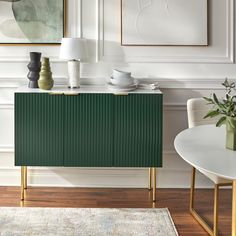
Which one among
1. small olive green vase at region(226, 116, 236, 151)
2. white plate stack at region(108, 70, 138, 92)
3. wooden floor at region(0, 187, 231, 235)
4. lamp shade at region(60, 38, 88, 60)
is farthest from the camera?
lamp shade at region(60, 38, 88, 60)

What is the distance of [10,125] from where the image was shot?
13.7ft

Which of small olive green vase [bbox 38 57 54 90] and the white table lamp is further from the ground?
the white table lamp

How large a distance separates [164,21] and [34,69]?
43.3 inches

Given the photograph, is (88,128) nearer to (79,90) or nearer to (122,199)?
(79,90)

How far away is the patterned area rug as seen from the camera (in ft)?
10.4

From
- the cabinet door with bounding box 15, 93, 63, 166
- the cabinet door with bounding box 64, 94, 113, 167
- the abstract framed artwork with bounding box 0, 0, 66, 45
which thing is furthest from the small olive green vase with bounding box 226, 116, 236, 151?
the abstract framed artwork with bounding box 0, 0, 66, 45

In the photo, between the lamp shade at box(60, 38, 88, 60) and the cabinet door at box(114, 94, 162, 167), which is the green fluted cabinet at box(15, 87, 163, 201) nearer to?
the cabinet door at box(114, 94, 162, 167)

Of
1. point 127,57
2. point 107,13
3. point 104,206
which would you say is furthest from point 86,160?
point 107,13

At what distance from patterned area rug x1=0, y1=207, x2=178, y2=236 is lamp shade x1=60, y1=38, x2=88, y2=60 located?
45.1 inches

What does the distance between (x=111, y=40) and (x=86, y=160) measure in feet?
3.35

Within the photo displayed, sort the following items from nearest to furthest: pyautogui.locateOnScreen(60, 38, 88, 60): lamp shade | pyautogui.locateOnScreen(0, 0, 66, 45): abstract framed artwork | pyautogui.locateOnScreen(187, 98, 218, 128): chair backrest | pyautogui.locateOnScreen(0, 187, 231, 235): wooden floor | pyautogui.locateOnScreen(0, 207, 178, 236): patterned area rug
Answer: pyautogui.locateOnScreen(0, 207, 178, 236): patterned area rug
pyautogui.locateOnScreen(187, 98, 218, 128): chair backrest
pyautogui.locateOnScreen(0, 187, 231, 235): wooden floor
pyautogui.locateOnScreen(60, 38, 88, 60): lamp shade
pyautogui.locateOnScreen(0, 0, 66, 45): abstract framed artwork

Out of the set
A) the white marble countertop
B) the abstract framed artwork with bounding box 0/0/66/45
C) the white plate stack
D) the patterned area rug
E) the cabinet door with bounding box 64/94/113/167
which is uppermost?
the abstract framed artwork with bounding box 0/0/66/45

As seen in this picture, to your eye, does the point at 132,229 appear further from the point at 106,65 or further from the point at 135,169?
the point at 106,65

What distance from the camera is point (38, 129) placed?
12.2 ft
